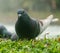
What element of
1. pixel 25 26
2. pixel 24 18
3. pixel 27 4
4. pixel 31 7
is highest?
pixel 27 4

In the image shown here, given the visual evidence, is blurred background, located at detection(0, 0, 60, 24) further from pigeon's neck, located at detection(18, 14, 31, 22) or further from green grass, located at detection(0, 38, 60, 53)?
green grass, located at detection(0, 38, 60, 53)

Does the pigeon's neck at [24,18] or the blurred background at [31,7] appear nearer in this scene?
the pigeon's neck at [24,18]

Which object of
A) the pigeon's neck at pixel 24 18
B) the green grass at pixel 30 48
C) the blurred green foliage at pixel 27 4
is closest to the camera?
the green grass at pixel 30 48

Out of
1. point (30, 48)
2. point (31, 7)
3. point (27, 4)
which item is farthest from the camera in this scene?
point (27, 4)

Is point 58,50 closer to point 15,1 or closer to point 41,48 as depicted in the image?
point 41,48

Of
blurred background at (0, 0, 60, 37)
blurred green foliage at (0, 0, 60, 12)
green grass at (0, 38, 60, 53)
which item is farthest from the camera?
blurred green foliage at (0, 0, 60, 12)

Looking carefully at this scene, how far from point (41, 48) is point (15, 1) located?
17.5 meters

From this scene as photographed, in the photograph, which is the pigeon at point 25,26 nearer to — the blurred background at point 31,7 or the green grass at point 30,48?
the green grass at point 30,48

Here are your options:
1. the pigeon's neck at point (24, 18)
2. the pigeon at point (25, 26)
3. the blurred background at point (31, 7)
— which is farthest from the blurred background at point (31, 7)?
the pigeon's neck at point (24, 18)

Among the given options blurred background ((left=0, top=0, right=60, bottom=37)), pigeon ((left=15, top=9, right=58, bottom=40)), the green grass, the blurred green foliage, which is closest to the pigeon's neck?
pigeon ((left=15, top=9, right=58, bottom=40))

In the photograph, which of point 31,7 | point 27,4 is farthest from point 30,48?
point 27,4

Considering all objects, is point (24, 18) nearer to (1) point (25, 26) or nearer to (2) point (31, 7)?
(1) point (25, 26)

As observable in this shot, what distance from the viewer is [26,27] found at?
761cm

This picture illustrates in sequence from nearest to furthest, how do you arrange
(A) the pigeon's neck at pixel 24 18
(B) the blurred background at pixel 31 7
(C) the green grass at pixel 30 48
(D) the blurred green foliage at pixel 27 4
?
(C) the green grass at pixel 30 48 < (A) the pigeon's neck at pixel 24 18 < (B) the blurred background at pixel 31 7 < (D) the blurred green foliage at pixel 27 4
